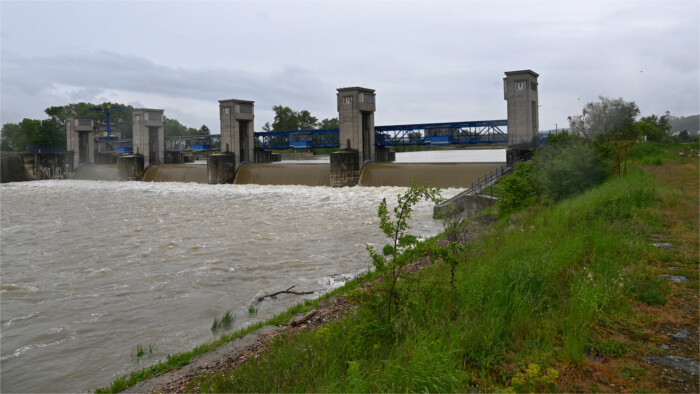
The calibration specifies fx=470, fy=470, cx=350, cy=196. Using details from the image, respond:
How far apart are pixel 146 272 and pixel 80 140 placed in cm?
5928

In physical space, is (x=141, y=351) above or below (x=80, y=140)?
below

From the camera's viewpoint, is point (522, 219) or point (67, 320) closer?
point (67, 320)

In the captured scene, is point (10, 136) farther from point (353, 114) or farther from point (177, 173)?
point (353, 114)

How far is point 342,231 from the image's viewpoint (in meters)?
19.5

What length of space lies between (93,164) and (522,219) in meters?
62.8

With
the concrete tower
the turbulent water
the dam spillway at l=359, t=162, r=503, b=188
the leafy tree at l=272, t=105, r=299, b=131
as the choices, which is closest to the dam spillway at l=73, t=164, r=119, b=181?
the turbulent water

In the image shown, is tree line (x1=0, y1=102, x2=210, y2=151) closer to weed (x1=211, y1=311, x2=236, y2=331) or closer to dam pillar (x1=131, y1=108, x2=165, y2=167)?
dam pillar (x1=131, y1=108, x2=165, y2=167)

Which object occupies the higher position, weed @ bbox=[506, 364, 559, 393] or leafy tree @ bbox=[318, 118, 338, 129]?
leafy tree @ bbox=[318, 118, 338, 129]

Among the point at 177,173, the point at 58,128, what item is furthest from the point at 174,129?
the point at 177,173

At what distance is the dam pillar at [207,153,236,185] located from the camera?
43.0 meters

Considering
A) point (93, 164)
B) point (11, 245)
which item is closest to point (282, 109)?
point (93, 164)

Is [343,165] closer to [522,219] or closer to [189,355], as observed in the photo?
[522,219]

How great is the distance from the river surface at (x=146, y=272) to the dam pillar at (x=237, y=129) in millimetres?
17471

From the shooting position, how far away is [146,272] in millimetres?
13734
